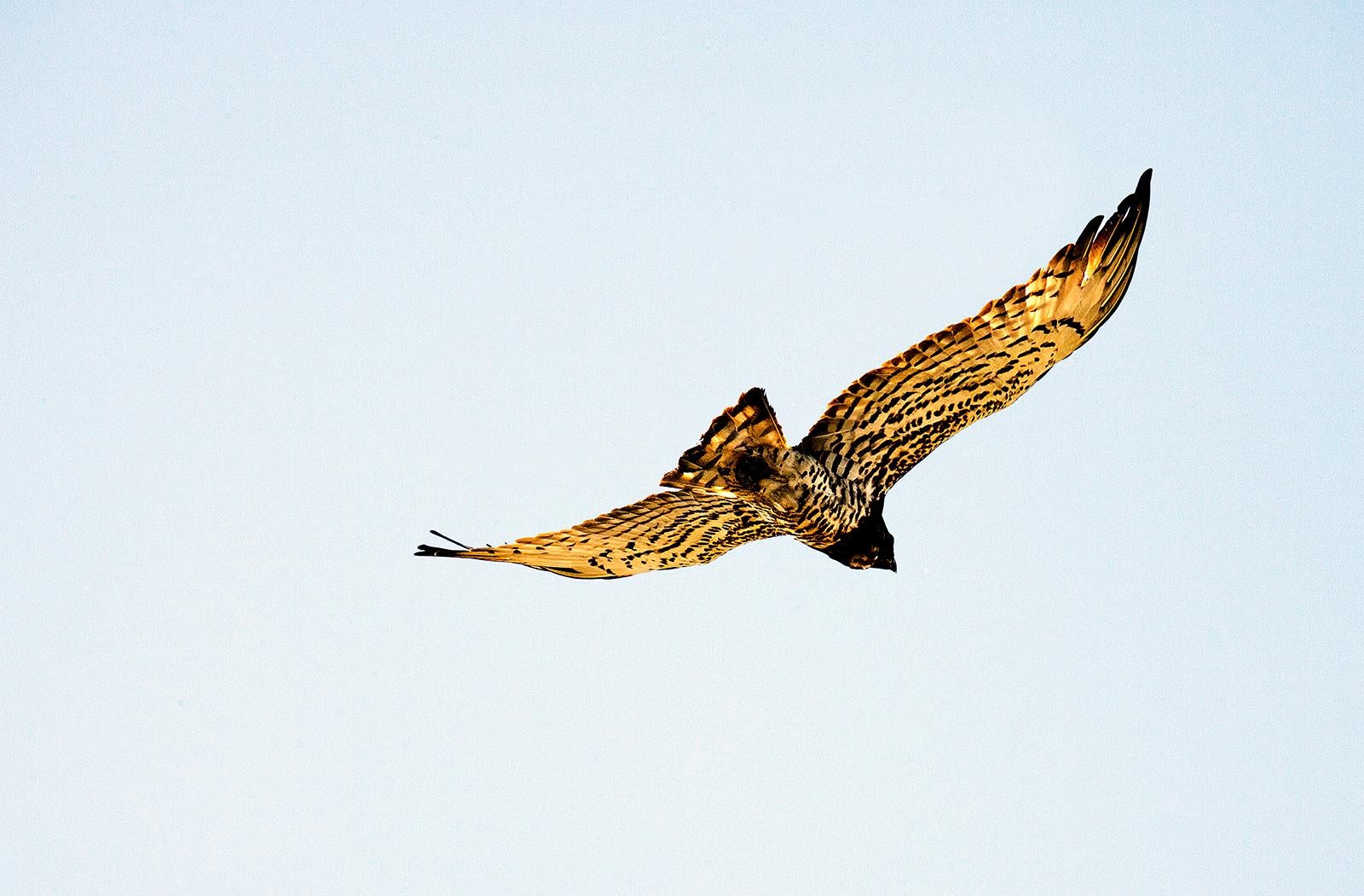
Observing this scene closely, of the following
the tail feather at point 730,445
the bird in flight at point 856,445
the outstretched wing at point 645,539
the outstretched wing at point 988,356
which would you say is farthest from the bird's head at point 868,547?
the tail feather at point 730,445

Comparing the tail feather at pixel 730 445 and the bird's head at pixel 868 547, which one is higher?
the tail feather at pixel 730 445

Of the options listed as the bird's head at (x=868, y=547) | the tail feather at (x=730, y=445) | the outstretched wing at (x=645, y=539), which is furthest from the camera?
the bird's head at (x=868, y=547)

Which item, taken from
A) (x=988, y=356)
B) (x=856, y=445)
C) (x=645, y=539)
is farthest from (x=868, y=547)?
(x=988, y=356)

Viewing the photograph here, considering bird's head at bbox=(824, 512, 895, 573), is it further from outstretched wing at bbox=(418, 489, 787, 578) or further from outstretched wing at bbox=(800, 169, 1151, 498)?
outstretched wing at bbox=(800, 169, 1151, 498)

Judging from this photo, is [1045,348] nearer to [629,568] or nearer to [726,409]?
[726,409]

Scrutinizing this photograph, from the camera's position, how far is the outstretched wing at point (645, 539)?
9977mm

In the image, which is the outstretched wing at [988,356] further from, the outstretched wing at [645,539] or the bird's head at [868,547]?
the outstretched wing at [645,539]

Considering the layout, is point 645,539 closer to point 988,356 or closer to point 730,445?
point 730,445

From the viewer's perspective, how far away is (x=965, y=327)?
916cm

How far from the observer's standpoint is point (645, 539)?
10.4m

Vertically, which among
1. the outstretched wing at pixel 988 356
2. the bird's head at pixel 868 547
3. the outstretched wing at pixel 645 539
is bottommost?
the bird's head at pixel 868 547

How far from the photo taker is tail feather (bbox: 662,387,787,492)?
8945 millimetres

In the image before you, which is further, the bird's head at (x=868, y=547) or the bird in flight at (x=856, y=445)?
the bird's head at (x=868, y=547)

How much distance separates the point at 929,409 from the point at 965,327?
79 cm
